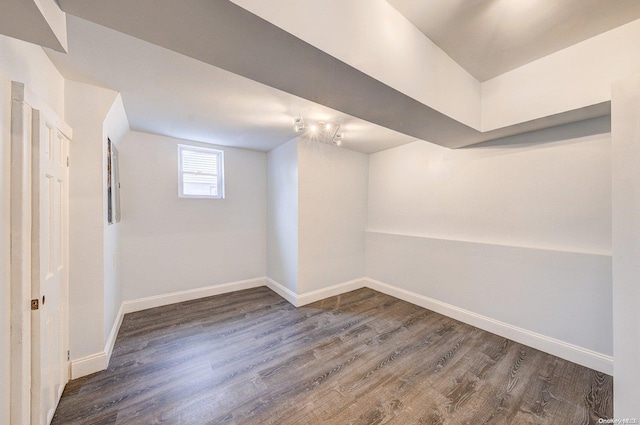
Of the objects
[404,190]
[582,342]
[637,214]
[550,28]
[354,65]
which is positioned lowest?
[582,342]

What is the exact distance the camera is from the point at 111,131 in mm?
2318

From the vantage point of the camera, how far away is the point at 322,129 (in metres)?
2.92

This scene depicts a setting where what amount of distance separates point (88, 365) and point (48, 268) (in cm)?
107

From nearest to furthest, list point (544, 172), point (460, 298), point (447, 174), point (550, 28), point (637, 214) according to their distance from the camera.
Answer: point (637, 214)
point (550, 28)
point (544, 172)
point (460, 298)
point (447, 174)

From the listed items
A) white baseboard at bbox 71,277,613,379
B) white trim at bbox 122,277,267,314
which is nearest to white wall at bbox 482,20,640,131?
white baseboard at bbox 71,277,613,379

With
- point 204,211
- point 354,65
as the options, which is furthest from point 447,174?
point 204,211

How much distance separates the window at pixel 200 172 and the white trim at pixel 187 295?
1455 mm

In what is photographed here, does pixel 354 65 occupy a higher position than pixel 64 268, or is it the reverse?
pixel 354 65

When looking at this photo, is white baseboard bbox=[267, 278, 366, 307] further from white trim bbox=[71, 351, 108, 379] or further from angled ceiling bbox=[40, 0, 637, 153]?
angled ceiling bbox=[40, 0, 637, 153]

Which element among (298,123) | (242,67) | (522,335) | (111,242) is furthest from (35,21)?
(522,335)

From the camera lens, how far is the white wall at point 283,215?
3.36 meters

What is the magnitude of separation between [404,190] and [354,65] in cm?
273

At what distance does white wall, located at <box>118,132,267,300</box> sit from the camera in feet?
9.93

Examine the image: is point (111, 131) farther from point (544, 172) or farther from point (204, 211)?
point (544, 172)
